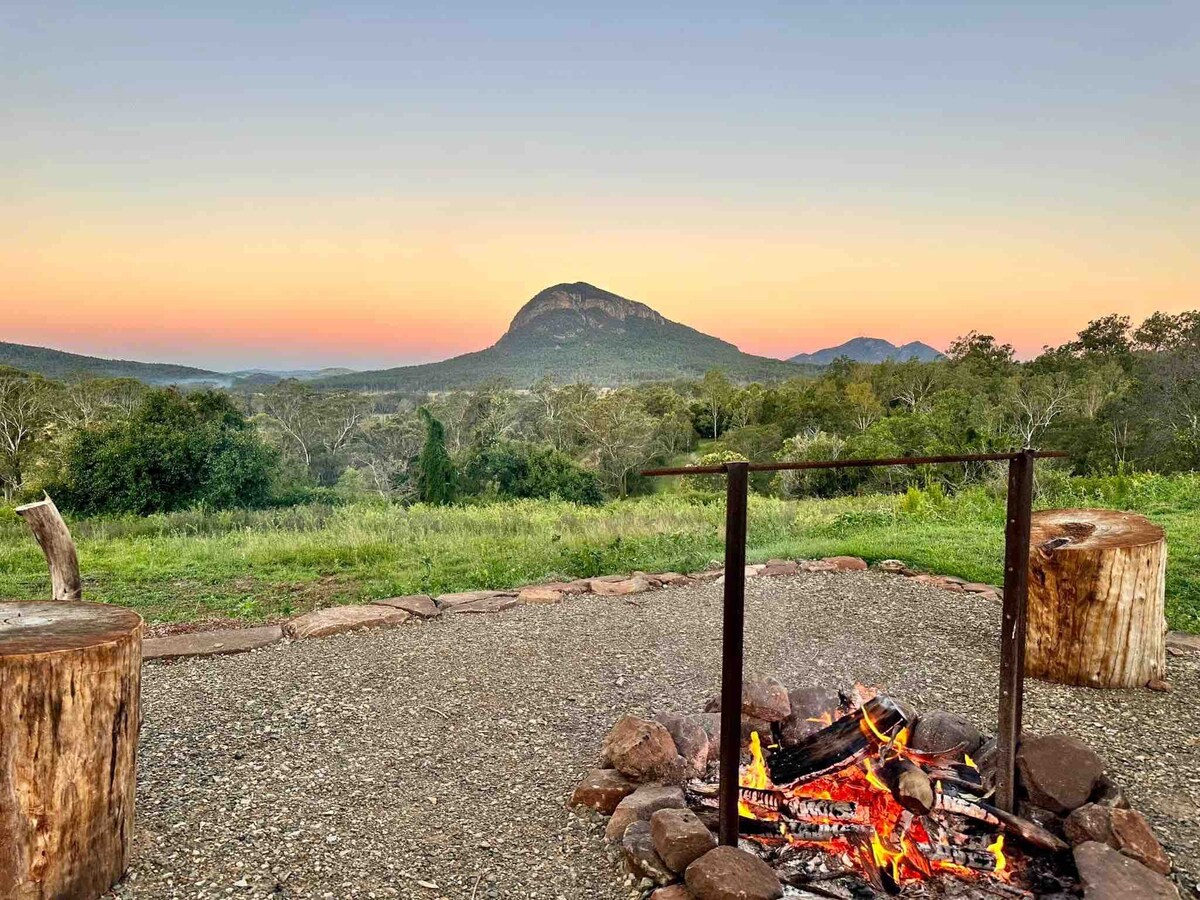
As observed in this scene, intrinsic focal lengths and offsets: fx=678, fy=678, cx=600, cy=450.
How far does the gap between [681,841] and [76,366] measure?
4144 cm

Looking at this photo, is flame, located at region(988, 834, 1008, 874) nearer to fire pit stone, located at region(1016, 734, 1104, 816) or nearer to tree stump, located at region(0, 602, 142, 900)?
fire pit stone, located at region(1016, 734, 1104, 816)

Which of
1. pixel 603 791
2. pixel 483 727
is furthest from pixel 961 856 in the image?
pixel 483 727

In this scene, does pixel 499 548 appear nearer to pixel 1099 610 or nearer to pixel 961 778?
pixel 1099 610

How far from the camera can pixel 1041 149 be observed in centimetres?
975

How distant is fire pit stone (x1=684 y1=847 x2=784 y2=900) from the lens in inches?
74.8

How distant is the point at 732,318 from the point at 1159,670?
20768mm

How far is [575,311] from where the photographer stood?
207 feet

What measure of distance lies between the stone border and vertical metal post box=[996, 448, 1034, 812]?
10.4 ft

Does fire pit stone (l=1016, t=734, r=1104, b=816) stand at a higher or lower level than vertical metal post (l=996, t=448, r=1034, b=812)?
lower

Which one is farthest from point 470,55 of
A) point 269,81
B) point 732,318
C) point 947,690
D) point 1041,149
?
point 732,318

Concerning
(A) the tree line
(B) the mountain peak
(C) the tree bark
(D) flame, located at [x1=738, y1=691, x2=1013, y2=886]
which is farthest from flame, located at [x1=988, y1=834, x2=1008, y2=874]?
(B) the mountain peak

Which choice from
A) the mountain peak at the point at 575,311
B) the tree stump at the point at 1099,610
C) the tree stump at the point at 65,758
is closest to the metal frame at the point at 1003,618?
the tree stump at the point at 65,758

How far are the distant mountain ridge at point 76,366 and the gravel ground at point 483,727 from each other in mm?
27158

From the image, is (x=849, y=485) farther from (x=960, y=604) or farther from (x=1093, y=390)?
(x=960, y=604)
